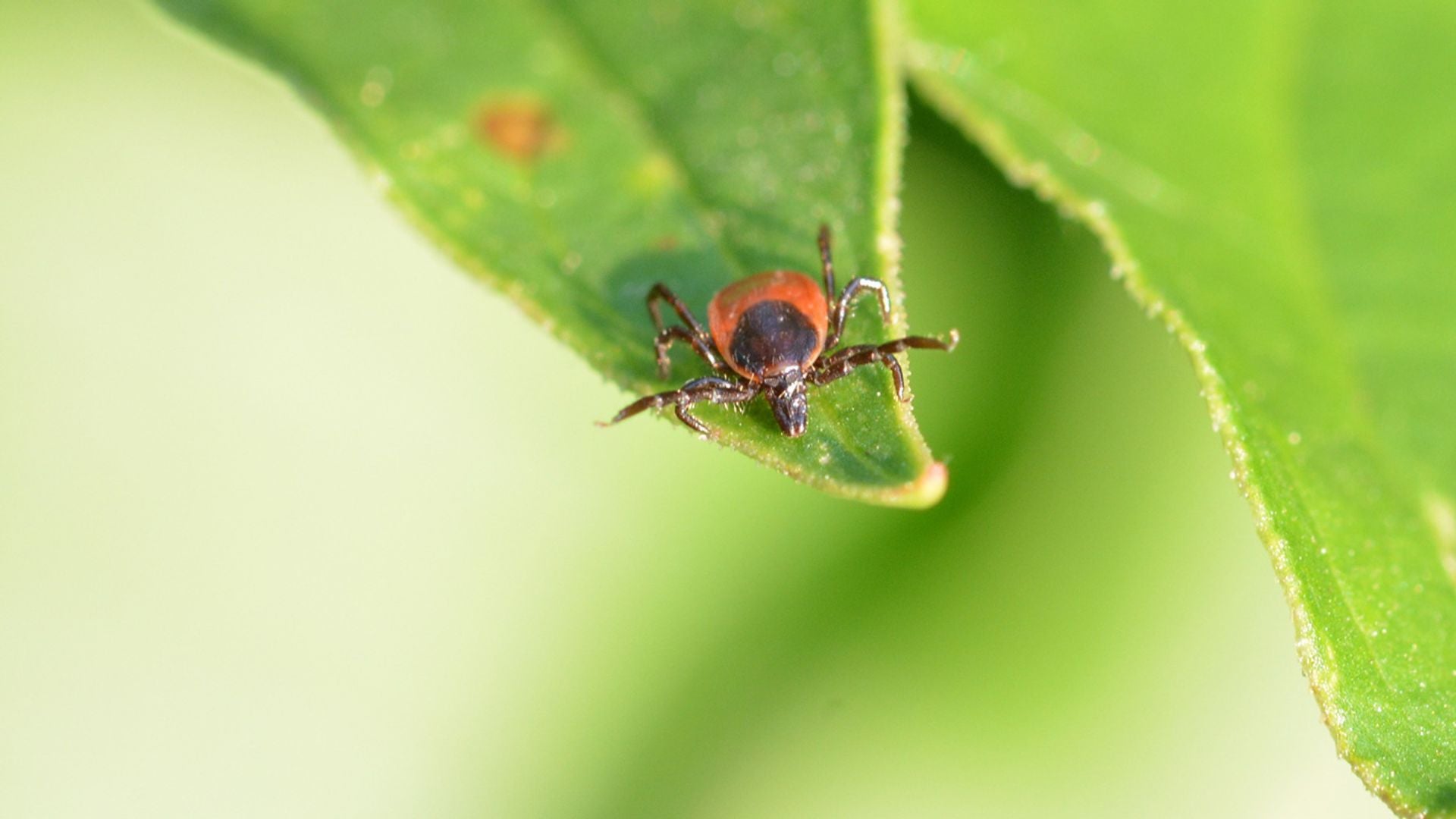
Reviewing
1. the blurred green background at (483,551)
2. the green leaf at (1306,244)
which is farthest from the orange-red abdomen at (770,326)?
the green leaf at (1306,244)

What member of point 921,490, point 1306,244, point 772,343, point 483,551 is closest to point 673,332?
point 772,343

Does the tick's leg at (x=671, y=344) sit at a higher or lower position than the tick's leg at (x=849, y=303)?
lower

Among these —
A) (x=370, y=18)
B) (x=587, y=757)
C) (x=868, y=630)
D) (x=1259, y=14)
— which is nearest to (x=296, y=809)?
(x=587, y=757)

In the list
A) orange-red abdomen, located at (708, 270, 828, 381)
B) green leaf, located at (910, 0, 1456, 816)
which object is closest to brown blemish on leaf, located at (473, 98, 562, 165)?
orange-red abdomen, located at (708, 270, 828, 381)

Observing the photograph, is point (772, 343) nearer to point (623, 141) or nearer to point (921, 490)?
point (623, 141)

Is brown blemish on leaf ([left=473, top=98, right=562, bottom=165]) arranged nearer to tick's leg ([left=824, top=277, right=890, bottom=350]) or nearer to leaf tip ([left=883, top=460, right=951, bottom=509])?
tick's leg ([left=824, top=277, right=890, bottom=350])

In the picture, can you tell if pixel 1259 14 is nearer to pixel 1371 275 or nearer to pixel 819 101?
pixel 1371 275

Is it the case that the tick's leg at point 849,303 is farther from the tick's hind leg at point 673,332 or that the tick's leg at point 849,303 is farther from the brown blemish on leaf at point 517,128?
the brown blemish on leaf at point 517,128
